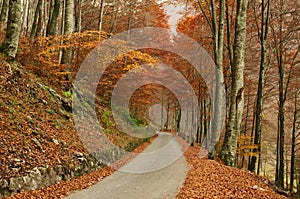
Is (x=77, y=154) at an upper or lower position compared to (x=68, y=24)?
lower

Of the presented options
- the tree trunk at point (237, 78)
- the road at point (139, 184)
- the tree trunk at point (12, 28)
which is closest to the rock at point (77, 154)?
the road at point (139, 184)

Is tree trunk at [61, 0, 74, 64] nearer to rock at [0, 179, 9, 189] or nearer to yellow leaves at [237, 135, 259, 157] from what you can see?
rock at [0, 179, 9, 189]

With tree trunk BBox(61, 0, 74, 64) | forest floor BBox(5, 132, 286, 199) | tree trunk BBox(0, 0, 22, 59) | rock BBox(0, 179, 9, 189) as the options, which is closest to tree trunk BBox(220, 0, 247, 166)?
forest floor BBox(5, 132, 286, 199)

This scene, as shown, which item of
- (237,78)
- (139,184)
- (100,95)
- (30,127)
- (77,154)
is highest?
(237,78)

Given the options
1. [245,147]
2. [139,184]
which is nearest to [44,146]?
[139,184]

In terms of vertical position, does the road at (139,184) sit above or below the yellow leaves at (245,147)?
below

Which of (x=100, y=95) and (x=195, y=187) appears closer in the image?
(x=195, y=187)

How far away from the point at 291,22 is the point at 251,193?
12.2 meters

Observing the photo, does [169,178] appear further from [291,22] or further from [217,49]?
[291,22]

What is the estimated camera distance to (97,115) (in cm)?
1522

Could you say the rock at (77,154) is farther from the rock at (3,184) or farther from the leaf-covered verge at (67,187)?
the rock at (3,184)

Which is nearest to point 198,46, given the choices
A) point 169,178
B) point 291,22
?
point 291,22

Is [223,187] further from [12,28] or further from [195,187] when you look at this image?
[12,28]

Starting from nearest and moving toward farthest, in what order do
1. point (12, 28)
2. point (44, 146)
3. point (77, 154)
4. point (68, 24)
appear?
point (44, 146) → point (77, 154) → point (12, 28) → point (68, 24)
